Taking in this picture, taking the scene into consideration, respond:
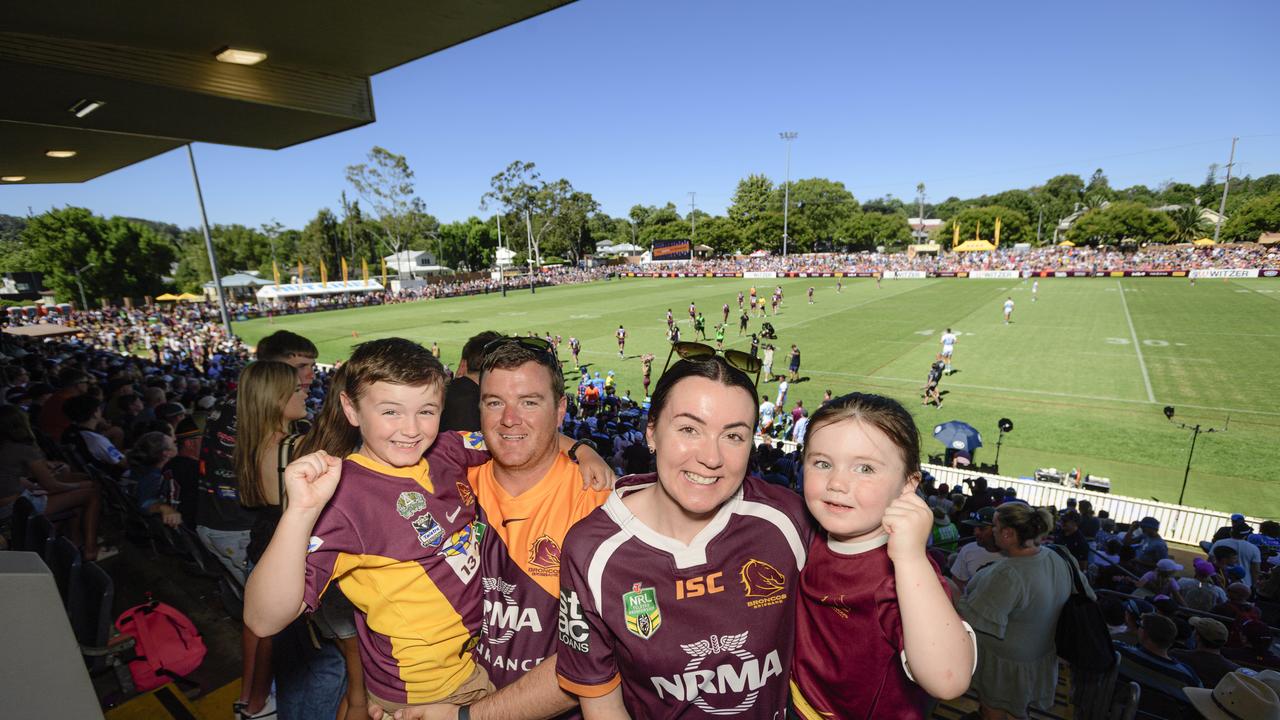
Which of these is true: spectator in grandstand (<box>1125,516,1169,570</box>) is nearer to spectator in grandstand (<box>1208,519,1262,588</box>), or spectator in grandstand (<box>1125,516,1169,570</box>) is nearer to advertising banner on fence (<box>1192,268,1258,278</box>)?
spectator in grandstand (<box>1208,519,1262,588</box>)

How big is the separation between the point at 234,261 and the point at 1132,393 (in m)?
115

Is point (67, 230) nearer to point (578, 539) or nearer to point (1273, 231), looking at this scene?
point (578, 539)

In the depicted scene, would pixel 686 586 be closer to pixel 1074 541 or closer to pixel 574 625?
pixel 574 625

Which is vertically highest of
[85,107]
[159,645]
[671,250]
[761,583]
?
[85,107]

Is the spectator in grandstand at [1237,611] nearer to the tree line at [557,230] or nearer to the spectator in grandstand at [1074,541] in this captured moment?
the spectator in grandstand at [1074,541]

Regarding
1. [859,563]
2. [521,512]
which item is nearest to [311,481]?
[521,512]

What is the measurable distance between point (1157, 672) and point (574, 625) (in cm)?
443

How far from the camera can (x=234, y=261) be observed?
92.7 meters

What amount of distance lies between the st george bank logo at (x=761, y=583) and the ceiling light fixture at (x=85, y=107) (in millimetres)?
8246

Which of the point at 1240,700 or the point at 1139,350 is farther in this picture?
the point at 1139,350

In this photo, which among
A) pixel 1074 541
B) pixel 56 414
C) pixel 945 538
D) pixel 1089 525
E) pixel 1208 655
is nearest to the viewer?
pixel 1208 655

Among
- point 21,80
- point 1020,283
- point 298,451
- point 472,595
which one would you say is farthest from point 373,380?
point 1020,283

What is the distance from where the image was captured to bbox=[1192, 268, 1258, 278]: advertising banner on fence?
47394 millimetres

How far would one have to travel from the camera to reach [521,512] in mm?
2396
